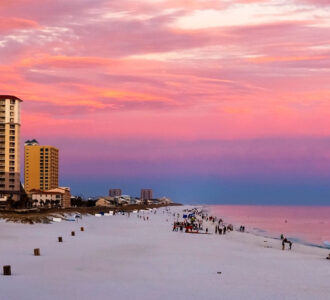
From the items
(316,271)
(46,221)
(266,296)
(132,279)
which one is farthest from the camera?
(46,221)

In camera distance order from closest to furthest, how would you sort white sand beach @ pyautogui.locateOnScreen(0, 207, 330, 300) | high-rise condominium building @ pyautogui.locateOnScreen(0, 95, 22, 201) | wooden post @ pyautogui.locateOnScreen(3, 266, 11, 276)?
white sand beach @ pyautogui.locateOnScreen(0, 207, 330, 300) → wooden post @ pyautogui.locateOnScreen(3, 266, 11, 276) → high-rise condominium building @ pyautogui.locateOnScreen(0, 95, 22, 201)

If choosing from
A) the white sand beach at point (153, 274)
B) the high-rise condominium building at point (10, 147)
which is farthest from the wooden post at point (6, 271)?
the high-rise condominium building at point (10, 147)

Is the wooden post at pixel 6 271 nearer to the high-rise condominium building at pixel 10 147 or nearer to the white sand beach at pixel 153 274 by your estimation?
the white sand beach at pixel 153 274

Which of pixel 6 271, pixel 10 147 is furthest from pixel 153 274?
pixel 10 147

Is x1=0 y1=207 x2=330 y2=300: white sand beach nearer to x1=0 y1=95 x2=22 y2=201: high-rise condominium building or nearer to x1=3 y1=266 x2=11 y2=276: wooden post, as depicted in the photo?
x1=3 y1=266 x2=11 y2=276: wooden post

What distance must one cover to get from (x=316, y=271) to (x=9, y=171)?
15192 cm

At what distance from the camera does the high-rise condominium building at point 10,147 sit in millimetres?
169250

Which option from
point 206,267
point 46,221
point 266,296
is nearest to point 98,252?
point 206,267

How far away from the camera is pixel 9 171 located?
171 meters

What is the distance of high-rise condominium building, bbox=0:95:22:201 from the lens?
169 m

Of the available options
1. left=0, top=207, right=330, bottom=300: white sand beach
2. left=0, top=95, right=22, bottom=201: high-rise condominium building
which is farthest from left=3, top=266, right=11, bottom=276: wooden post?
left=0, top=95, right=22, bottom=201: high-rise condominium building

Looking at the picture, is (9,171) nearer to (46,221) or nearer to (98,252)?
(46,221)

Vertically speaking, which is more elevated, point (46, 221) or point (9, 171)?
point (9, 171)

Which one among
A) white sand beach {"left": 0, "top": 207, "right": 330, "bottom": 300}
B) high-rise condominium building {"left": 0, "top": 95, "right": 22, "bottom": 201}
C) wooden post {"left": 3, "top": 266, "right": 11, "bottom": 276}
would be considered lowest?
white sand beach {"left": 0, "top": 207, "right": 330, "bottom": 300}
